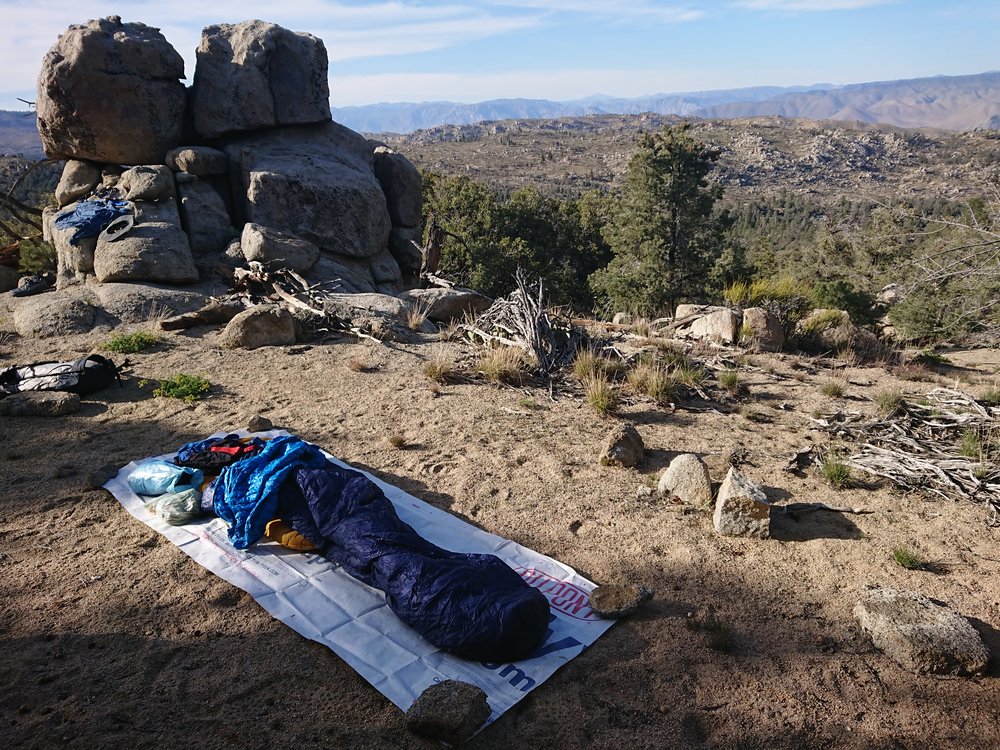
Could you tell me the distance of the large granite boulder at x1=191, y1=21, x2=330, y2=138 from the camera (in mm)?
12500

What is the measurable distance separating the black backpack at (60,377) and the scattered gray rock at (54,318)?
8.82 feet

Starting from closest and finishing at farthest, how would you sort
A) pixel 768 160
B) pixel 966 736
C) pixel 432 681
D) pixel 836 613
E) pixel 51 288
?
pixel 966 736 < pixel 432 681 < pixel 836 613 < pixel 51 288 < pixel 768 160

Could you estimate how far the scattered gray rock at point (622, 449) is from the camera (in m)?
5.26

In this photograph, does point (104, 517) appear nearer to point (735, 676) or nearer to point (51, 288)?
point (735, 676)

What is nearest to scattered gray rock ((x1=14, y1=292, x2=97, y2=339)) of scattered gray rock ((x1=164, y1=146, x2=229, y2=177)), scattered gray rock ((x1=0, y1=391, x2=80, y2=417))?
scattered gray rock ((x1=0, y1=391, x2=80, y2=417))

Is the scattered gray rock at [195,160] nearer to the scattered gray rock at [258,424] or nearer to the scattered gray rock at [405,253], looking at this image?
the scattered gray rock at [405,253]

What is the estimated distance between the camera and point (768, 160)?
103 metres

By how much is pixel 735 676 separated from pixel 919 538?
6.83 ft

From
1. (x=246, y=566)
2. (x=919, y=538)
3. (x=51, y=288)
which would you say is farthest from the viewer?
(x=51, y=288)

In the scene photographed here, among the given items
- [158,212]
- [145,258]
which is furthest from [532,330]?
[158,212]

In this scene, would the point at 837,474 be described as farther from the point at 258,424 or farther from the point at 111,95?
the point at 111,95

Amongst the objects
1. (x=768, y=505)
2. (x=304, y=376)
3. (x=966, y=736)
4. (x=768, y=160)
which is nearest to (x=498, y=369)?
(x=304, y=376)

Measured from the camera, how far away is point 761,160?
4080 inches

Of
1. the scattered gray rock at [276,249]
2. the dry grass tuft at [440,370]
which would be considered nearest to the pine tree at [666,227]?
the scattered gray rock at [276,249]
